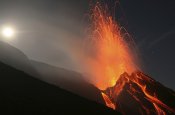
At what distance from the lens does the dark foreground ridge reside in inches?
1271

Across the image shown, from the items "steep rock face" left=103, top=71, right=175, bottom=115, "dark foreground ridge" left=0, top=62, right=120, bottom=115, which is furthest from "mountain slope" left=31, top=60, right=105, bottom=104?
"dark foreground ridge" left=0, top=62, right=120, bottom=115

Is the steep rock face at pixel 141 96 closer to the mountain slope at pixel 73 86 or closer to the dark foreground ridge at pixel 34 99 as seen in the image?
the mountain slope at pixel 73 86

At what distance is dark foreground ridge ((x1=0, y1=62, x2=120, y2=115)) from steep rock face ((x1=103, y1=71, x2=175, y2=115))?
125 feet

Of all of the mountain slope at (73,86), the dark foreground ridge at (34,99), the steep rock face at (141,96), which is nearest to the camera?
the dark foreground ridge at (34,99)

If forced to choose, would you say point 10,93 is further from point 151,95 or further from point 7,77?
point 151,95

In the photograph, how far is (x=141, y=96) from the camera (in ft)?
310

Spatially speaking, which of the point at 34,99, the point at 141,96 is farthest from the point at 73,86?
the point at 34,99

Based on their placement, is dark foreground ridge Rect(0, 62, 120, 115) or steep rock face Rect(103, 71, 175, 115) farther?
steep rock face Rect(103, 71, 175, 115)

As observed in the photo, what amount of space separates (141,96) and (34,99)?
63.2 meters

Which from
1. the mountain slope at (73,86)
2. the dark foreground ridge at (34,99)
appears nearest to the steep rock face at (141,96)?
the mountain slope at (73,86)

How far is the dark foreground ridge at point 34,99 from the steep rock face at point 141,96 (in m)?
38.0

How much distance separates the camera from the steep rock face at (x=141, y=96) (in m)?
85.2

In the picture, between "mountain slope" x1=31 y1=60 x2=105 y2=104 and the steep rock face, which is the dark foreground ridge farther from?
the steep rock face

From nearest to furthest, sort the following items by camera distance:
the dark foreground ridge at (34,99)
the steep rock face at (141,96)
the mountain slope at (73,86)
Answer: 1. the dark foreground ridge at (34,99)
2. the mountain slope at (73,86)
3. the steep rock face at (141,96)
